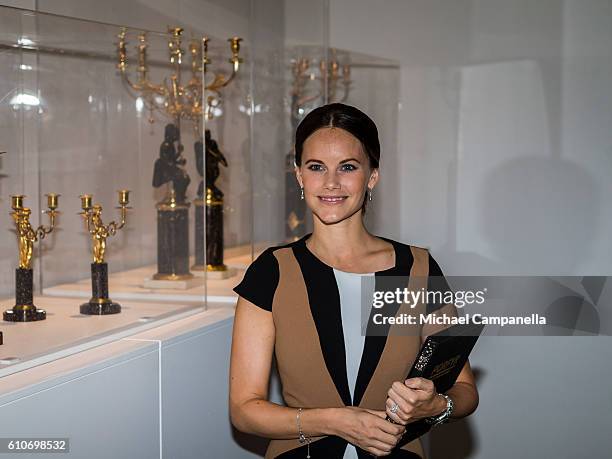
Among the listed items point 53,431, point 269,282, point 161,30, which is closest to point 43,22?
point 161,30

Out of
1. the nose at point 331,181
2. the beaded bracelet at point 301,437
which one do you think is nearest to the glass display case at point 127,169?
the beaded bracelet at point 301,437

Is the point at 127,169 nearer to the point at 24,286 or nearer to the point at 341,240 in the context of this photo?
the point at 24,286

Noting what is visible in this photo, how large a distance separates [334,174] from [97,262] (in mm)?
618

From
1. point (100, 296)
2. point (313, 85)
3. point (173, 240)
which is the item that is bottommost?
point (100, 296)

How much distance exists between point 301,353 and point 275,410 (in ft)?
0.41

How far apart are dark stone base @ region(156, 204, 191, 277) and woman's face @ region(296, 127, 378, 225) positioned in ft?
2.14

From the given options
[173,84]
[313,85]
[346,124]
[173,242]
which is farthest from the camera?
[313,85]

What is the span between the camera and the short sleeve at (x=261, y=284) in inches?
62.7

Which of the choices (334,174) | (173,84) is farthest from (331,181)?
(173,84)

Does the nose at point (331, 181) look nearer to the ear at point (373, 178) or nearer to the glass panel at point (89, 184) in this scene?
the ear at point (373, 178)

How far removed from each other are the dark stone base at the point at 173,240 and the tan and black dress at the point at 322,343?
58 cm

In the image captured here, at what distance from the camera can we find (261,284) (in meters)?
1.61

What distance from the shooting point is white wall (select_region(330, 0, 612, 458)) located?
319 centimetres

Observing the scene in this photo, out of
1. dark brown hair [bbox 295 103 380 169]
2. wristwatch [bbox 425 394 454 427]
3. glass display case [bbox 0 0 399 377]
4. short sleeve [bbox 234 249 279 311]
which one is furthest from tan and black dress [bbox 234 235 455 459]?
glass display case [bbox 0 0 399 377]
